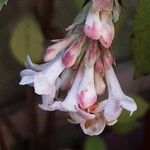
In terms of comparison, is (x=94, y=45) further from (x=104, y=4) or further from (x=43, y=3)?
(x=43, y=3)

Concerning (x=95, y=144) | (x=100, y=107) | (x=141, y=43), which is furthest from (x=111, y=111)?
(x=95, y=144)

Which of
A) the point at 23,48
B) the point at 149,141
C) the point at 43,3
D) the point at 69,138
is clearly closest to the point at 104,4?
the point at 23,48

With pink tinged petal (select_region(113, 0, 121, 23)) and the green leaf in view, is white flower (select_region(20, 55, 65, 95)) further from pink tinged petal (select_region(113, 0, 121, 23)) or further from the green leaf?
the green leaf

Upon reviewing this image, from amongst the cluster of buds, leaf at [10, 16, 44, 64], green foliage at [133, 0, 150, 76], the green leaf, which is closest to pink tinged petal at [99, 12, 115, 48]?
the cluster of buds

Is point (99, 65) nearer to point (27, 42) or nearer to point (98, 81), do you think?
point (98, 81)

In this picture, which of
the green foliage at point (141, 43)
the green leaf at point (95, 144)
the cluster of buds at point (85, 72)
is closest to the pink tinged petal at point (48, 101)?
the cluster of buds at point (85, 72)

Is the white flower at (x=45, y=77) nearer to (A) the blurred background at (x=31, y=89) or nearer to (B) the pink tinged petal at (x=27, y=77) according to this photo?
(B) the pink tinged petal at (x=27, y=77)
